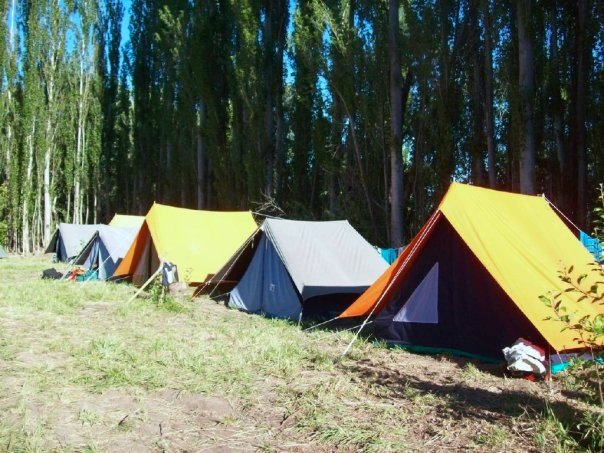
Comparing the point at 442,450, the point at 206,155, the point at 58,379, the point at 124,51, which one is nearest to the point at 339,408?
the point at 442,450

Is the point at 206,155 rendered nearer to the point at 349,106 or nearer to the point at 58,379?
the point at 349,106

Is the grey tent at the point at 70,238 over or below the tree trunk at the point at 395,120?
below

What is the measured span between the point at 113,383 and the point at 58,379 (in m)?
0.43

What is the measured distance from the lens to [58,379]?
4.06 m

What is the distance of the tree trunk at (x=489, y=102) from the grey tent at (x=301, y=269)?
14.3ft

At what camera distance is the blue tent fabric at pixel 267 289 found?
24.2ft

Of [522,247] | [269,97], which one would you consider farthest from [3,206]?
[522,247]

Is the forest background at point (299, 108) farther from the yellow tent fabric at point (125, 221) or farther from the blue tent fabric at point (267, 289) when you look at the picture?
the blue tent fabric at point (267, 289)

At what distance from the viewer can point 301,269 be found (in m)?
7.51

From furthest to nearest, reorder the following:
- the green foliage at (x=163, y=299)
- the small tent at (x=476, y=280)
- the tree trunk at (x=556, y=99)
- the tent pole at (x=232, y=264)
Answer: the tree trunk at (x=556, y=99), the tent pole at (x=232, y=264), the green foliage at (x=163, y=299), the small tent at (x=476, y=280)

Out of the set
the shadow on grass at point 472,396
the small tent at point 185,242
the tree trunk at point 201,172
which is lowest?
the shadow on grass at point 472,396

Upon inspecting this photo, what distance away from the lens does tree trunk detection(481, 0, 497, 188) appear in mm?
11461

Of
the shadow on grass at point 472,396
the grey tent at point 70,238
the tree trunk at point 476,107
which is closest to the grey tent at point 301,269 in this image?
the shadow on grass at point 472,396

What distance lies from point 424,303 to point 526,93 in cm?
608
